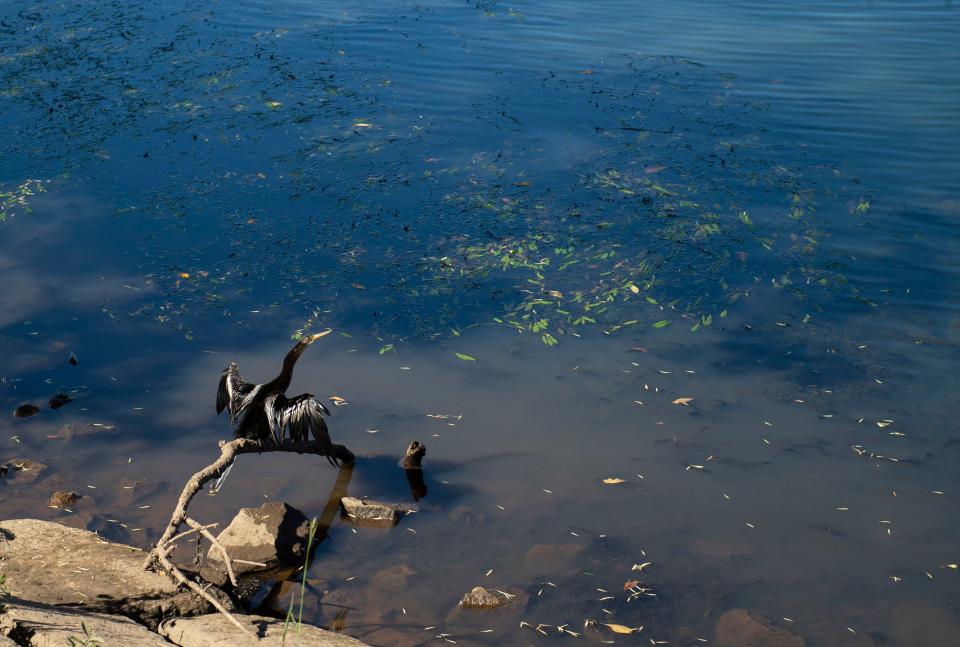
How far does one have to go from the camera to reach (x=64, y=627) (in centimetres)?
482

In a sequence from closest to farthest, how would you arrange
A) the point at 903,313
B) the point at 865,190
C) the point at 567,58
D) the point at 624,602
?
the point at 624,602 < the point at 903,313 < the point at 865,190 < the point at 567,58

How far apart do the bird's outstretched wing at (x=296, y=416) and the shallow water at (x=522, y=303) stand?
0.85m

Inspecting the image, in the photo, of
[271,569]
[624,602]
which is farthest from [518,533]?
[271,569]

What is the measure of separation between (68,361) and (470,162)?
214 inches

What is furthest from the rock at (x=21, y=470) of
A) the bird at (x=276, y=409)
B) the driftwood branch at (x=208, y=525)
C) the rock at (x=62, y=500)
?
the bird at (x=276, y=409)

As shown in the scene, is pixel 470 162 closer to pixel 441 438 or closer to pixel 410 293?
pixel 410 293

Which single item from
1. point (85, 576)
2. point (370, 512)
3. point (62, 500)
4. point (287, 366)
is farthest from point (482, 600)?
point (62, 500)

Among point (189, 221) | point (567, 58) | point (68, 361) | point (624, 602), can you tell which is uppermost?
point (567, 58)

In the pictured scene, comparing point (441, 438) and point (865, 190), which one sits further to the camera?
point (865, 190)

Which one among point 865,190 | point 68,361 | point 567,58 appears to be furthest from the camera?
point 567,58

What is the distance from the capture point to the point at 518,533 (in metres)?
6.88

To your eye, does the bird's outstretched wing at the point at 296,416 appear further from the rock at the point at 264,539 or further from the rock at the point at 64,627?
the rock at the point at 64,627

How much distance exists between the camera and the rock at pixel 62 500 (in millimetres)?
6844

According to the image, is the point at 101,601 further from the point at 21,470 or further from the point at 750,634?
the point at 750,634
